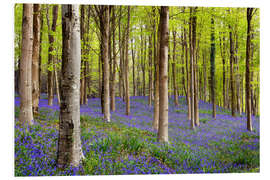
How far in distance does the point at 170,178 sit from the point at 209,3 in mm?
5009

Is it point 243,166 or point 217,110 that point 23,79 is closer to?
point 243,166

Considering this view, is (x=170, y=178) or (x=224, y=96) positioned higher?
(x=224, y=96)

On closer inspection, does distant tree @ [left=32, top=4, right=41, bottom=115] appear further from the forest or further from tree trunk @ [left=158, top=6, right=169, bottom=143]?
tree trunk @ [left=158, top=6, right=169, bottom=143]

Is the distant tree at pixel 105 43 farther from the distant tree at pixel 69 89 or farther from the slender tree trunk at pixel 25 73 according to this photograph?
the distant tree at pixel 69 89

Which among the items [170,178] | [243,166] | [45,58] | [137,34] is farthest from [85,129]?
[137,34]

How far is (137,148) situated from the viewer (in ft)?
15.4

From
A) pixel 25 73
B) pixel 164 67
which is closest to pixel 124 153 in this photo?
pixel 164 67

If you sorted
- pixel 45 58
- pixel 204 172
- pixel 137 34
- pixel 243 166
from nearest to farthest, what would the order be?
pixel 204 172 < pixel 243 166 < pixel 45 58 < pixel 137 34

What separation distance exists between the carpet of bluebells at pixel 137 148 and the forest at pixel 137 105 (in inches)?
0.8

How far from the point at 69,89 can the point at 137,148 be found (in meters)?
2.11

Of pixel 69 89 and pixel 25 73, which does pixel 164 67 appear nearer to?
pixel 69 89

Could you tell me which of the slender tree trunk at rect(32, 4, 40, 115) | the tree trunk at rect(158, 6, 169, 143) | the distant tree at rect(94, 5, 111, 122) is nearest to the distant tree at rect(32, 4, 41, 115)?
the slender tree trunk at rect(32, 4, 40, 115)

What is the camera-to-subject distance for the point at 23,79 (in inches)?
193

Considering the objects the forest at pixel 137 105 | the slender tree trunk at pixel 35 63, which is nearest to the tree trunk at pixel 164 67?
the forest at pixel 137 105
